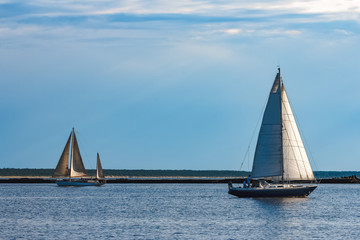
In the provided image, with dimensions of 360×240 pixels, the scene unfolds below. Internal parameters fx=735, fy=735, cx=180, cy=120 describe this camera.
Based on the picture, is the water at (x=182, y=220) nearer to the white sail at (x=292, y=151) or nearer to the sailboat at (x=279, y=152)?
the sailboat at (x=279, y=152)

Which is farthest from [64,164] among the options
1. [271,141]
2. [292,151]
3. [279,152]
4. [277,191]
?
[292,151]

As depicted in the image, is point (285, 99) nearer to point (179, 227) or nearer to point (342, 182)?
point (179, 227)

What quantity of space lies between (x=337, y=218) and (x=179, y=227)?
17.2 meters

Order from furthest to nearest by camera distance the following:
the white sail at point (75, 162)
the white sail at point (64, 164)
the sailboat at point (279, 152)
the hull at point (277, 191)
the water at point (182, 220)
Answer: the white sail at point (75, 162) < the white sail at point (64, 164) < the sailboat at point (279, 152) < the hull at point (277, 191) < the water at point (182, 220)

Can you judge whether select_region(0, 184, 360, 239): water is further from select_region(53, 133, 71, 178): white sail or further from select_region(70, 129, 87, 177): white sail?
select_region(70, 129, 87, 177): white sail

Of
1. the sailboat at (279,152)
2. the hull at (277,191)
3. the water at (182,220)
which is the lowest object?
the water at (182,220)

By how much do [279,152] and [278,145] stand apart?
31.6 inches

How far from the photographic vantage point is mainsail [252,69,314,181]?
274 ft

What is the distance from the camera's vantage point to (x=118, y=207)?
79.3 m

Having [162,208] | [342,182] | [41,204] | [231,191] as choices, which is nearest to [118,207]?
[162,208]

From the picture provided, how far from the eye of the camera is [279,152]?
83375mm

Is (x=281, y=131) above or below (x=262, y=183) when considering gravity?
above

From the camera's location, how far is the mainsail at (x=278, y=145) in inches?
3282

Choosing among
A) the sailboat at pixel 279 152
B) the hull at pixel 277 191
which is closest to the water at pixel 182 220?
the hull at pixel 277 191
